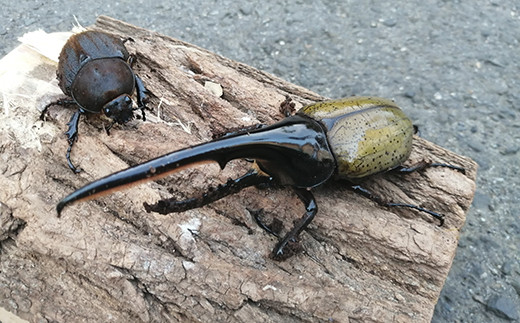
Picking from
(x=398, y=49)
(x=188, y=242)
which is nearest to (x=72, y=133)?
(x=188, y=242)

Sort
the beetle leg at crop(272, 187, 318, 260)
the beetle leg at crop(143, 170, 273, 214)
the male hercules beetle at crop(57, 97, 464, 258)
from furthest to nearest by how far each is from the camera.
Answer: the beetle leg at crop(272, 187, 318, 260)
the male hercules beetle at crop(57, 97, 464, 258)
the beetle leg at crop(143, 170, 273, 214)

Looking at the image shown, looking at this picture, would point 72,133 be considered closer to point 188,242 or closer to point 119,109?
point 119,109

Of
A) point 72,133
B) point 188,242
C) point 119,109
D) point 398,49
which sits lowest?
point 188,242

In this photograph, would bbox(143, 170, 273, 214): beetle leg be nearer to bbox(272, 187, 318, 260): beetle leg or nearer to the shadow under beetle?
bbox(272, 187, 318, 260): beetle leg

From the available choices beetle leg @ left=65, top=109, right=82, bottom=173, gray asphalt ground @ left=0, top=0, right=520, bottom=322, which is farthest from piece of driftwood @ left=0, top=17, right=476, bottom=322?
gray asphalt ground @ left=0, top=0, right=520, bottom=322

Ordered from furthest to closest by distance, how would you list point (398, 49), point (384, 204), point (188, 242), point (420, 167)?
point (398, 49) → point (420, 167) → point (384, 204) → point (188, 242)

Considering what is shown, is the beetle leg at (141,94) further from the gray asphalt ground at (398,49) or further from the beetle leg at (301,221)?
the gray asphalt ground at (398,49)
